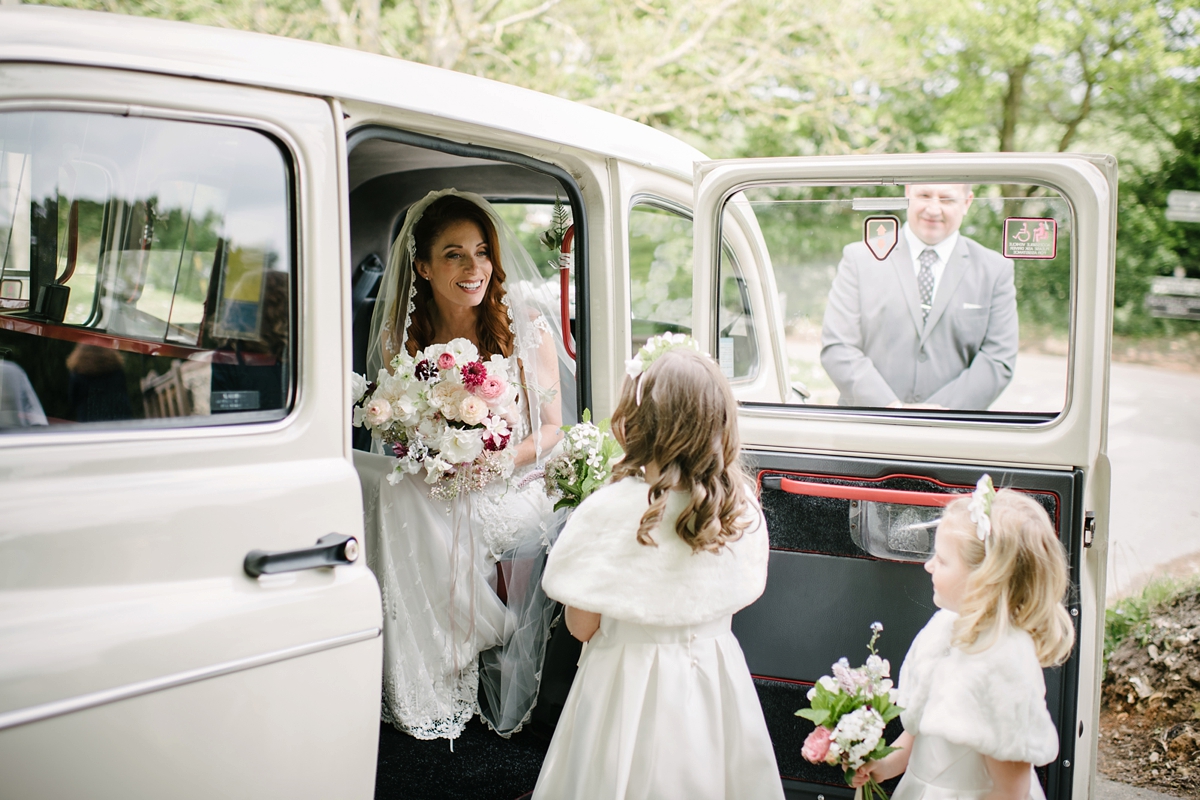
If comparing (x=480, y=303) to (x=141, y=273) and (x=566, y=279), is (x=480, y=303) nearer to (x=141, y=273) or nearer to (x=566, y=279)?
(x=566, y=279)

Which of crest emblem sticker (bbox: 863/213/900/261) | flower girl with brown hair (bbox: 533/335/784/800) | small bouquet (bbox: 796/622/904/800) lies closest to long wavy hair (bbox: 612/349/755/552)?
flower girl with brown hair (bbox: 533/335/784/800)

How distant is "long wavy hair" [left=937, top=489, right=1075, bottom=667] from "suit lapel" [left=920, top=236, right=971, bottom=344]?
664 mm

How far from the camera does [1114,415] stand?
36.9 ft

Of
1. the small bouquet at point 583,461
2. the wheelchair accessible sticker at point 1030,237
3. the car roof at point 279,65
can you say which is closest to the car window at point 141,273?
the car roof at point 279,65

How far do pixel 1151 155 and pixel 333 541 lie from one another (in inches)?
491

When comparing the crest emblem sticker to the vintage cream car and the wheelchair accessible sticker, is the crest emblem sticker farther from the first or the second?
the wheelchair accessible sticker

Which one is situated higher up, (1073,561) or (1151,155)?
(1151,155)

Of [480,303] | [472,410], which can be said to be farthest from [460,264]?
[472,410]

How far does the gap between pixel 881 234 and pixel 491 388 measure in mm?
1353

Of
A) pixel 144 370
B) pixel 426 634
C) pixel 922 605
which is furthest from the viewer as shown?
pixel 426 634

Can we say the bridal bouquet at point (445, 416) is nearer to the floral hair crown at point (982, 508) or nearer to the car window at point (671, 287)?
the car window at point (671, 287)

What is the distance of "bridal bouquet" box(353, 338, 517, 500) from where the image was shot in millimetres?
3162

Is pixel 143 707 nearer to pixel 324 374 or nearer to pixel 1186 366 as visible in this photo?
pixel 324 374

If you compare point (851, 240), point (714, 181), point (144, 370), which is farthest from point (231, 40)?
point (851, 240)
